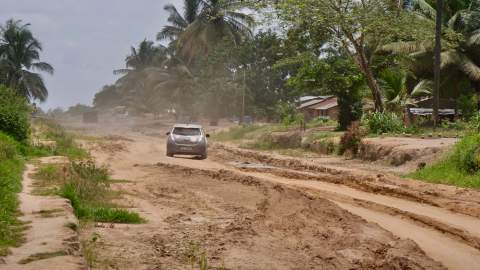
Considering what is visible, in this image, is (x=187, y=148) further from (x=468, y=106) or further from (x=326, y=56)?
(x=468, y=106)

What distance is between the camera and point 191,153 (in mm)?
26781

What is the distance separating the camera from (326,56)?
33.1 metres

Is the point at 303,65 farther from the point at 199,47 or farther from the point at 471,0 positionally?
the point at 199,47

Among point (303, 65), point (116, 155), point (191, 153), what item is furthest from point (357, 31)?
point (116, 155)

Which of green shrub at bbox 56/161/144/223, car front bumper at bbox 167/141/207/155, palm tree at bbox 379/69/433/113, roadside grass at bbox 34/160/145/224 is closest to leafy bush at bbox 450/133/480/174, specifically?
roadside grass at bbox 34/160/145/224

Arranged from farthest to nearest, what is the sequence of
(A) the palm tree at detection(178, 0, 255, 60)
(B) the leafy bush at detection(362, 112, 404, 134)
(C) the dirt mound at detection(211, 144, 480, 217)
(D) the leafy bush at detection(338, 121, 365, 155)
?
(A) the palm tree at detection(178, 0, 255, 60), (B) the leafy bush at detection(362, 112, 404, 134), (D) the leafy bush at detection(338, 121, 365, 155), (C) the dirt mound at detection(211, 144, 480, 217)

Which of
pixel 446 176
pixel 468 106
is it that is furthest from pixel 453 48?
pixel 446 176

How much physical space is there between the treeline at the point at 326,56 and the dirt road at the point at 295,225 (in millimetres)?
12543

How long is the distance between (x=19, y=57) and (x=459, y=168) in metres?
52.5

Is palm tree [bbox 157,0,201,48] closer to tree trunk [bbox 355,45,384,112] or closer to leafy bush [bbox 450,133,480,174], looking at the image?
tree trunk [bbox 355,45,384,112]

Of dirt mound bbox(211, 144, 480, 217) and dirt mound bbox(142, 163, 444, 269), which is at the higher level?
dirt mound bbox(211, 144, 480, 217)

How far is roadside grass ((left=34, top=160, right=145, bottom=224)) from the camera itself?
34.1 ft

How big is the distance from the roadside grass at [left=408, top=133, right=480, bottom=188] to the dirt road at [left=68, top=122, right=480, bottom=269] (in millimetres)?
760

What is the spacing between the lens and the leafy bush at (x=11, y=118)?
23688 millimetres
